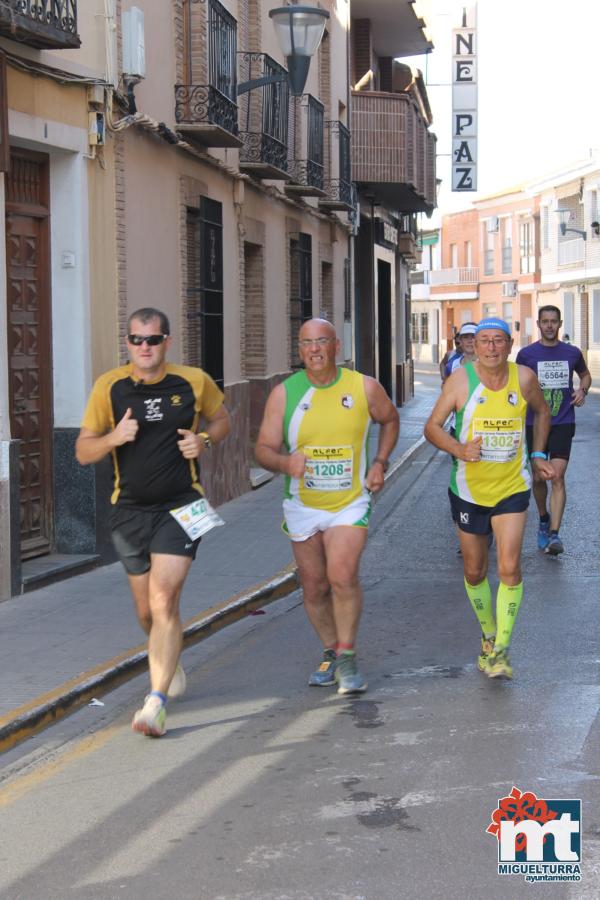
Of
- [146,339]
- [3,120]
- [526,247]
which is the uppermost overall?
[526,247]

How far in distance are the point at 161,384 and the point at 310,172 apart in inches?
577

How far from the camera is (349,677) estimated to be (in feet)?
23.3

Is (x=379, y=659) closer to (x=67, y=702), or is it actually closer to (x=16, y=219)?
(x=67, y=702)

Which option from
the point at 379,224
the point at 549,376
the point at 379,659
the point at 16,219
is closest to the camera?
the point at 379,659

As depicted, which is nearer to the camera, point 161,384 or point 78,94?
point 161,384

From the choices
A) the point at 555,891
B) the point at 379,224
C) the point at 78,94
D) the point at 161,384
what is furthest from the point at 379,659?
the point at 379,224

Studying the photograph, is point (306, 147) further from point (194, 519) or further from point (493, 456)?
point (194, 519)

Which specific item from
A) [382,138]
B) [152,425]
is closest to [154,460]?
[152,425]

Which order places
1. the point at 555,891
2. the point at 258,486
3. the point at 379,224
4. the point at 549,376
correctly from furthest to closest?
1. the point at 379,224
2. the point at 258,486
3. the point at 549,376
4. the point at 555,891

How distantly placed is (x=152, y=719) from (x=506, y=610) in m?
1.96

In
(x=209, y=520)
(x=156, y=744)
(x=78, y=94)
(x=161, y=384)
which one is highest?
(x=78, y=94)

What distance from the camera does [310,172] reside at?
20656 mm

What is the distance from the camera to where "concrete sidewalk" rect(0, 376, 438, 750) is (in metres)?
7.09

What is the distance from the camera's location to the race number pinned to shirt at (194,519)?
6.50m
